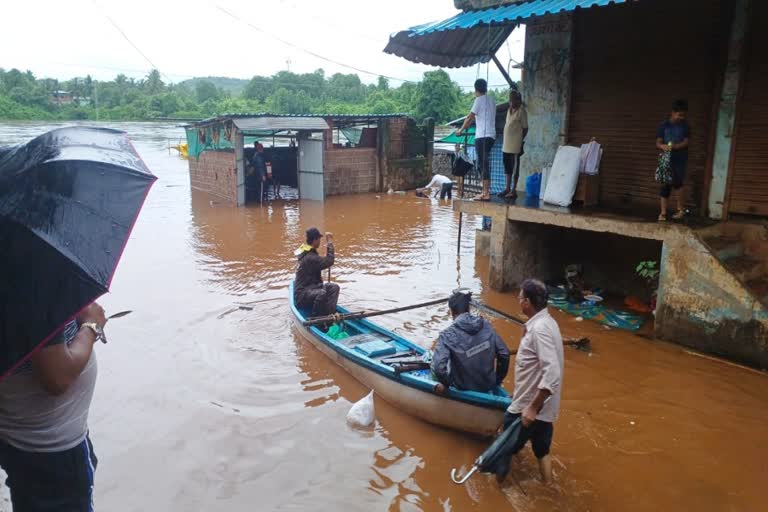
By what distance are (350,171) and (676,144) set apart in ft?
51.5

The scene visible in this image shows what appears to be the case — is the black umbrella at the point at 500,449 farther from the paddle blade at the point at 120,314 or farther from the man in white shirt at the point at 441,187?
the man in white shirt at the point at 441,187

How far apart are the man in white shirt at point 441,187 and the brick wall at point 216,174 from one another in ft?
23.2

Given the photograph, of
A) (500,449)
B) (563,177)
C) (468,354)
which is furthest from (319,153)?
(500,449)

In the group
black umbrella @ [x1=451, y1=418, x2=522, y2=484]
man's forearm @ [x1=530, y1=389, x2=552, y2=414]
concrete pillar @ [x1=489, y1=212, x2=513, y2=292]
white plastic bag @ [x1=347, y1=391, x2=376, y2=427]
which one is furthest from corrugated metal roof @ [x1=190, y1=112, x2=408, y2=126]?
man's forearm @ [x1=530, y1=389, x2=552, y2=414]

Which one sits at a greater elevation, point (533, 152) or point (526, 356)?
point (533, 152)

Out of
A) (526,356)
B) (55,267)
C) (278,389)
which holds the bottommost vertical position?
(278,389)

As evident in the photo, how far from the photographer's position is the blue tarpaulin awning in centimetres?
840

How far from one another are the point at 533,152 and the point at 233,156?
479 inches

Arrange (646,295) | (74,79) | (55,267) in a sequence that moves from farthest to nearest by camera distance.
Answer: (74,79), (646,295), (55,267)

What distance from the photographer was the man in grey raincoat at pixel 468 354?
5.07m

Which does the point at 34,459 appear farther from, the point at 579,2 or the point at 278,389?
the point at 579,2

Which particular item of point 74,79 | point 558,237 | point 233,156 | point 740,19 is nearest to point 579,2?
point 740,19

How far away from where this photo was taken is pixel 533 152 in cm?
1045

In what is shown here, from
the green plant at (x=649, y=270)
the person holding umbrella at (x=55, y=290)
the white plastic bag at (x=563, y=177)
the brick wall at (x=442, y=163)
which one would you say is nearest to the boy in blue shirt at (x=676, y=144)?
the green plant at (x=649, y=270)
